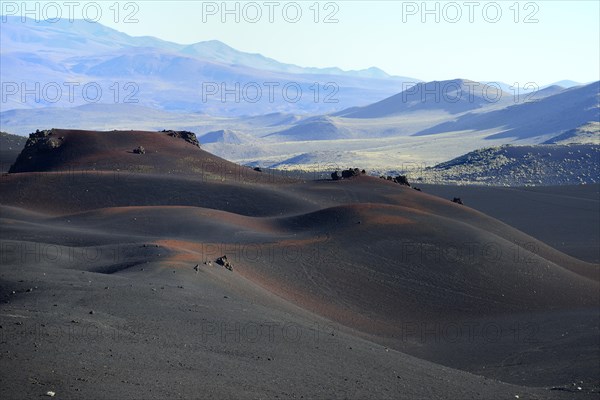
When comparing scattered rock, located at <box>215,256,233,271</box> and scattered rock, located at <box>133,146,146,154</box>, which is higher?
scattered rock, located at <box>133,146,146,154</box>

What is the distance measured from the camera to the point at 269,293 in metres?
23.9

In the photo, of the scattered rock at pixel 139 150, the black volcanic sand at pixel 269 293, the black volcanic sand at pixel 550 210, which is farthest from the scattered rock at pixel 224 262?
the scattered rock at pixel 139 150

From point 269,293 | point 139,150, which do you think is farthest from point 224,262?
point 139,150

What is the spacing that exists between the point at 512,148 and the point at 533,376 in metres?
76.8

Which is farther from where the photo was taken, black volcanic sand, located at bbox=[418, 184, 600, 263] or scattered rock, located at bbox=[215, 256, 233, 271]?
black volcanic sand, located at bbox=[418, 184, 600, 263]

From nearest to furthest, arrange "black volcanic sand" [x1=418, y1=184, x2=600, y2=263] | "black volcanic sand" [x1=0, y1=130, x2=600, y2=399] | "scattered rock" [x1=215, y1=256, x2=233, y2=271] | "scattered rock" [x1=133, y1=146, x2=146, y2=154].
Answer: "black volcanic sand" [x1=0, y1=130, x2=600, y2=399] < "scattered rock" [x1=215, y1=256, x2=233, y2=271] < "black volcanic sand" [x1=418, y1=184, x2=600, y2=263] < "scattered rock" [x1=133, y1=146, x2=146, y2=154]

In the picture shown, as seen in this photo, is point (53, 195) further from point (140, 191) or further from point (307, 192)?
point (307, 192)

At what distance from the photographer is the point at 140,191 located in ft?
134

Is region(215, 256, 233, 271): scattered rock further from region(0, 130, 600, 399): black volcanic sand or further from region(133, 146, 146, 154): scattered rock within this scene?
region(133, 146, 146, 154): scattered rock

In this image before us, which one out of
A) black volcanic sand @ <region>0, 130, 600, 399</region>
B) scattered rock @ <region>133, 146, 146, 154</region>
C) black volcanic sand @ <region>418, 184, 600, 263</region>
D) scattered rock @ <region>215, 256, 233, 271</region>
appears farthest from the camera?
scattered rock @ <region>133, 146, 146, 154</region>

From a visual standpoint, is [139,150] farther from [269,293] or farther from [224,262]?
[269,293]

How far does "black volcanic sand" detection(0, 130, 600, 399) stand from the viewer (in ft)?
48.1

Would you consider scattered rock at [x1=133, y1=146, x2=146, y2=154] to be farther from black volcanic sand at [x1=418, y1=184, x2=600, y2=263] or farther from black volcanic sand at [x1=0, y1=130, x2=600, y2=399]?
black volcanic sand at [x1=418, y1=184, x2=600, y2=263]

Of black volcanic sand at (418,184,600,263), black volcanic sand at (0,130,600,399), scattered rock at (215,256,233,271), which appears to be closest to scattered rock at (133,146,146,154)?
black volcanic sand at (0,130,600,399)
